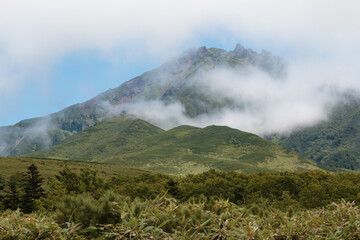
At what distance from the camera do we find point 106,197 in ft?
25.6

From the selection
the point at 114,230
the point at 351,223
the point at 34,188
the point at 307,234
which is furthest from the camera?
the point at 34,188

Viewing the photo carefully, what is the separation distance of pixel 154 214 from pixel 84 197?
2.35 meters

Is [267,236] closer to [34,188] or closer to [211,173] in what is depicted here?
[34,188]

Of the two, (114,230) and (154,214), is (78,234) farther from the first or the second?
(154,214)

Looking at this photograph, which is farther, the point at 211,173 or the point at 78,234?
the point at 211,173

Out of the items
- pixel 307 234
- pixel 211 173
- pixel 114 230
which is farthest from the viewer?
pixel 211 173

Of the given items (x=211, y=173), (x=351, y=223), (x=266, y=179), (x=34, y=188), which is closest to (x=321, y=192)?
Answer: (x=266, y=179)

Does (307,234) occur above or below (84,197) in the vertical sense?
below

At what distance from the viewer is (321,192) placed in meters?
53.8

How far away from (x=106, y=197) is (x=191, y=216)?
7.70ft

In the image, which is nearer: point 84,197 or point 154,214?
point 154,214

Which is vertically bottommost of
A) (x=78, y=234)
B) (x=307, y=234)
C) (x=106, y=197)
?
(x=307, y=234)

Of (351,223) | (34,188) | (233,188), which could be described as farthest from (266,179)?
(351,223)

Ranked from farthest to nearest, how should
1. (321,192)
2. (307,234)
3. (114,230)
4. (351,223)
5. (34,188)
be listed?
(34,188) < (321,192) < (351,223) < (307,234) < (114,230)
